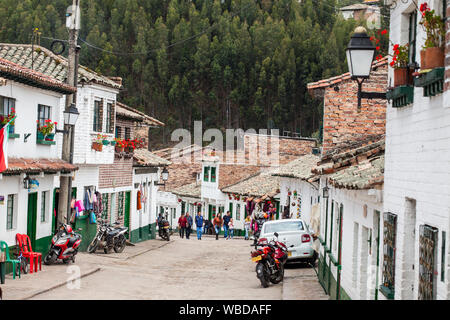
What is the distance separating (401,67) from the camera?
356 inches

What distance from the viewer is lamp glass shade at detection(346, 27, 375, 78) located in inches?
388

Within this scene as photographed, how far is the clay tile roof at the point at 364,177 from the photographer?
10.7 meters

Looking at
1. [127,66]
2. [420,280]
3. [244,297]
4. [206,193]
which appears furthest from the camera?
[127,66]

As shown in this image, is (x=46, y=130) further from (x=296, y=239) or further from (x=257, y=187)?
(x=257, y=187)

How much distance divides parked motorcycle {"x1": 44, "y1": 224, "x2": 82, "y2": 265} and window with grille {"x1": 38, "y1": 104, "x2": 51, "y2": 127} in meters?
2.96

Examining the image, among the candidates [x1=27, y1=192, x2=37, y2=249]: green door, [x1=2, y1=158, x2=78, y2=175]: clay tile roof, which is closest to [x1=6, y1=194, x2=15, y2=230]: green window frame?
[x1=2, y1=158, x2=78, y2=175]: clay tile roof

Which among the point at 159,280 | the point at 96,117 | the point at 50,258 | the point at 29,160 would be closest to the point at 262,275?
the point at 159,280

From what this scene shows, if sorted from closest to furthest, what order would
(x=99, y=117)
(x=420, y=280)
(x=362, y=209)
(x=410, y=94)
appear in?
(x=420, y=280) < (x=410, y=94) < (x=362, y=209) < (x=99, y=117)

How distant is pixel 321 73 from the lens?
97.1 metres

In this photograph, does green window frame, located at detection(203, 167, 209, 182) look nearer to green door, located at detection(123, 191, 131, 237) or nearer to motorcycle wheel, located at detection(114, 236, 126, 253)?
green door, located at detection(123, 191, 131, 237)

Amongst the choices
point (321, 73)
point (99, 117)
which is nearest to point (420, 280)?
point (99, 117)

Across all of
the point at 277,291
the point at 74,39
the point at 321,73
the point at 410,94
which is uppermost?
the point at 321,73

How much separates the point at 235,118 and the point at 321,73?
1268 cm

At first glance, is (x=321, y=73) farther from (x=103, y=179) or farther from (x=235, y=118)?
(x=103, y=179)
